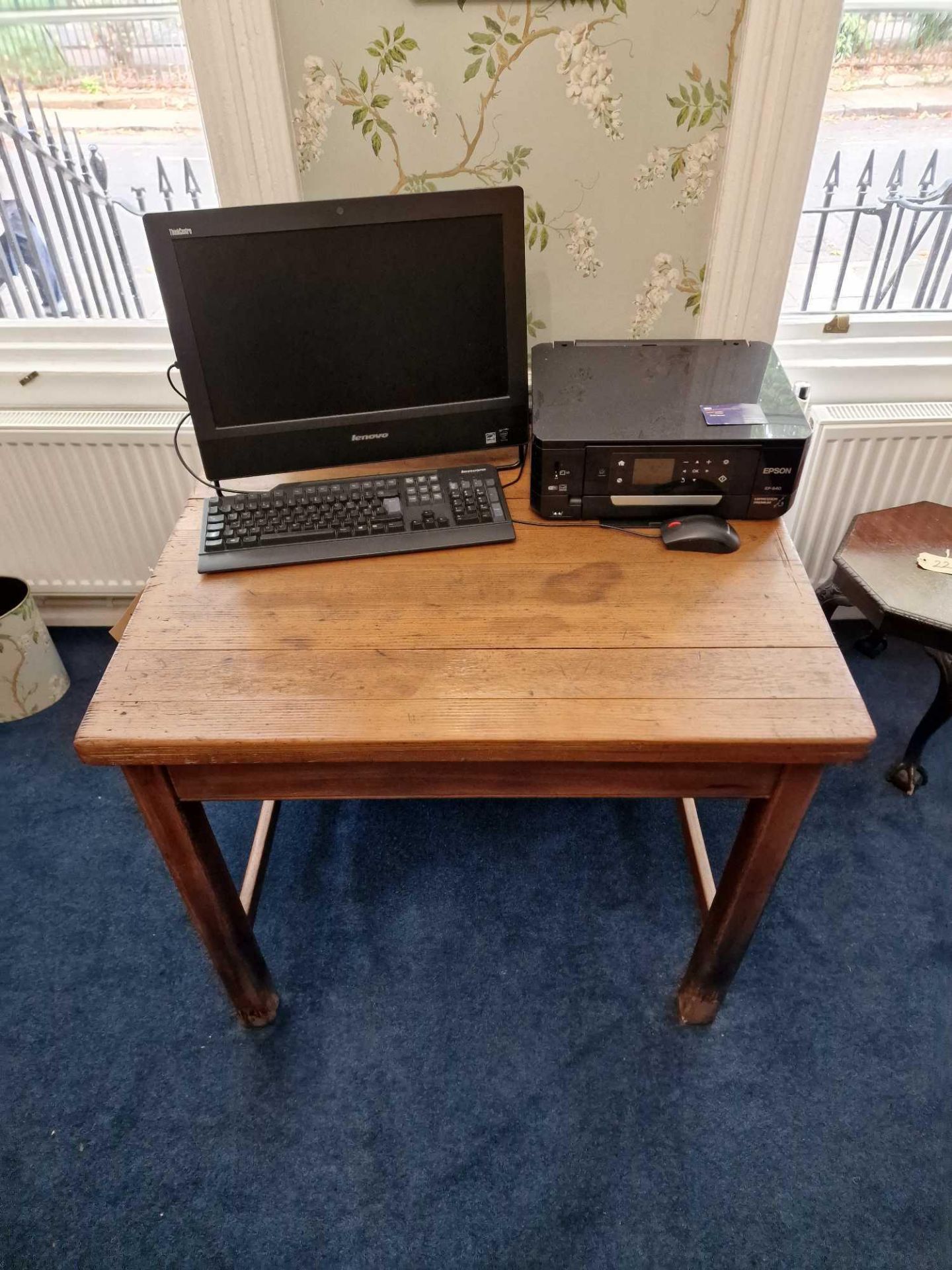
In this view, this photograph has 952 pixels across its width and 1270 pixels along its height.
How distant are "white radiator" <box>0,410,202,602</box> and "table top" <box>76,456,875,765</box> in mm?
652

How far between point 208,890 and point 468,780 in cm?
43

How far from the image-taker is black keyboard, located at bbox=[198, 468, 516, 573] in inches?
48.3

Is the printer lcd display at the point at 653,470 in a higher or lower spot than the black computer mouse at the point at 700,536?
higher

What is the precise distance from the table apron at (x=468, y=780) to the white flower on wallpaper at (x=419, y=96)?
1.08 m

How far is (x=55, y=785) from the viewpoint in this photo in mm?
1859

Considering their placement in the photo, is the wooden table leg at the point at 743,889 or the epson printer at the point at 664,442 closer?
the wooden table leg at the point at 743,889

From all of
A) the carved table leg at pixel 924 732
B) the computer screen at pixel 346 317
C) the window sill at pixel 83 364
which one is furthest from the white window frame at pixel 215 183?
the carved table leg at pixel 924 732

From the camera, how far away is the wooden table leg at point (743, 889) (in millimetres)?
1060

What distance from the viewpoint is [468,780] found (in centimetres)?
108

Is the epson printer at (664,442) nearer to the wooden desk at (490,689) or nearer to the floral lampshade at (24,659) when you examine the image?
the wooden desk at (490,689)

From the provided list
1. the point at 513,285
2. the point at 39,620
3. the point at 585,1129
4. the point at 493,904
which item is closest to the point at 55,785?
the point at 39,620

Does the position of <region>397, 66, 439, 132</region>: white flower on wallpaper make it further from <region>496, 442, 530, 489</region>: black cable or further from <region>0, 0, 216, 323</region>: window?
<region>496, 442, 530, 489</region>: black cable

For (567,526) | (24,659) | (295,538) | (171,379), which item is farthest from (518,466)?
(24,659)

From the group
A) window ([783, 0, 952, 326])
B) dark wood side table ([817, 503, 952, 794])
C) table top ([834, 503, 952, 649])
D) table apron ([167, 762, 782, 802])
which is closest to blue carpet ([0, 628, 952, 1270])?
dark wood side table ([817, 503, 952, 794])
